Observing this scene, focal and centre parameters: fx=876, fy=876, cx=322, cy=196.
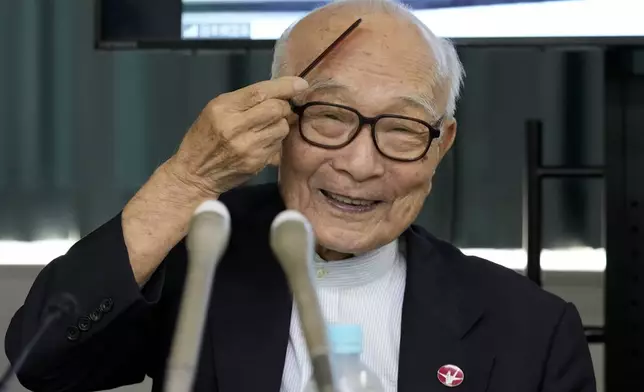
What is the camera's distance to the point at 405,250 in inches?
54.5

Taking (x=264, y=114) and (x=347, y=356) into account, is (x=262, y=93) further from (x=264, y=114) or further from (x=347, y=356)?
(x=347, y=356)

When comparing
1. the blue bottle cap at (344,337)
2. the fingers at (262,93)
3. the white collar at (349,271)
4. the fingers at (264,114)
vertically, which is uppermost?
the fingers at (262,93)

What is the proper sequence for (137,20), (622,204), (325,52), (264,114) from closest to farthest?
(264,114), (325,52), (622,204), (137,20)

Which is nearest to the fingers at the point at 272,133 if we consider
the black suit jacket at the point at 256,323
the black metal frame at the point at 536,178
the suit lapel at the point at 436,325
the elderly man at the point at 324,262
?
the elderly man at the point at 324,262

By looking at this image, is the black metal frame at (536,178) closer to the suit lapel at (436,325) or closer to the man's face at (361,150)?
the suit lapel at (436,325)

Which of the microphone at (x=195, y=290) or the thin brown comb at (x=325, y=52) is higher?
the thin brown comb at (x=325, y=52)

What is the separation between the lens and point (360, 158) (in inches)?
45.6

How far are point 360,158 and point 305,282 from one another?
1.76ft

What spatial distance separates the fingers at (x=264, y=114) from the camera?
107 cm

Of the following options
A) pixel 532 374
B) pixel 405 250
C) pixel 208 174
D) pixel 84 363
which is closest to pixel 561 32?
pixel 405 250

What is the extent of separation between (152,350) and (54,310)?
0.70 ft

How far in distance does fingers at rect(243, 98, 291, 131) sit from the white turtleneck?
10.6 inches

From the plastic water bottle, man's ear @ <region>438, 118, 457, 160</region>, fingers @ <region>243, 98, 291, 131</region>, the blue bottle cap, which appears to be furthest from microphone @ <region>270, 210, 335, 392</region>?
man's ear @ <region>438, 118, 457, 160</region>

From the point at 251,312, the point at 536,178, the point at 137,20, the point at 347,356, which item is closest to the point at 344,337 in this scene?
the point at 347,356
